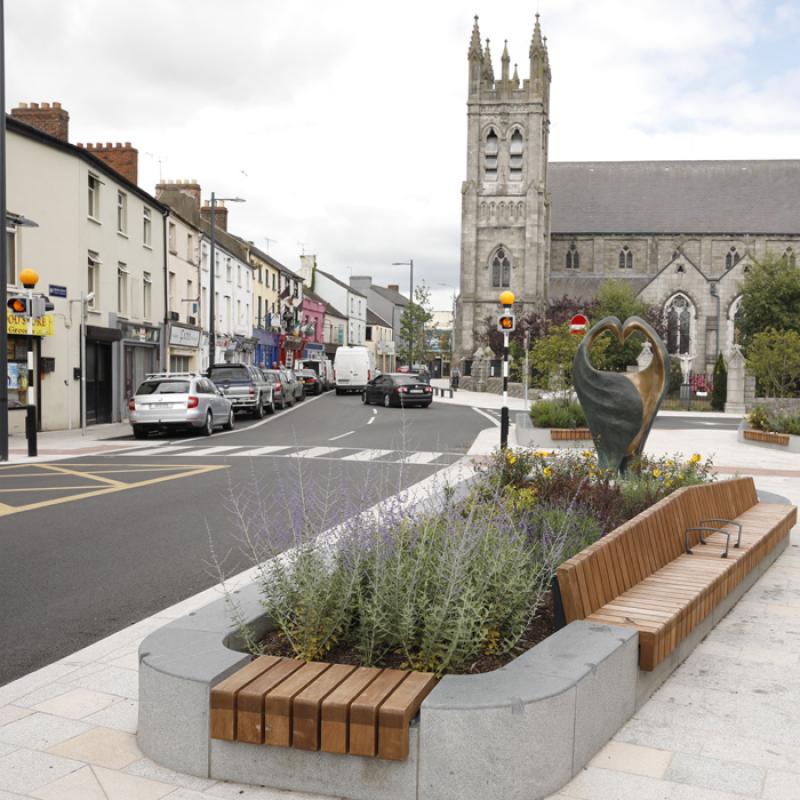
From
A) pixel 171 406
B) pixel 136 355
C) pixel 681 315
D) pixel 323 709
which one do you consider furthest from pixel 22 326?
pixel 681 315

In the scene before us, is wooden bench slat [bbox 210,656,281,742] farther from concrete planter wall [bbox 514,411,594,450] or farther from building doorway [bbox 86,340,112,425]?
building doorway [bbox 86,340,112,425]

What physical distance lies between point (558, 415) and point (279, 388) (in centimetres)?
1610

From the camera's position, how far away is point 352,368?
50.3 m

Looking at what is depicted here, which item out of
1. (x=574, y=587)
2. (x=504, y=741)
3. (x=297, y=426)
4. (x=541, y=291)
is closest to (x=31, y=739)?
(x=504, y=741)

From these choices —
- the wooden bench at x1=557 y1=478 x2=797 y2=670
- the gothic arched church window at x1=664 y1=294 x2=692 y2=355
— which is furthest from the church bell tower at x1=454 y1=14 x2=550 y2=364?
the wooden bench at x1=557 y1=478 x2=797 y2=670

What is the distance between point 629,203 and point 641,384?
253 ft

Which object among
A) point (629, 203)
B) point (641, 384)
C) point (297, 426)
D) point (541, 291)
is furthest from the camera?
point (629, 203)

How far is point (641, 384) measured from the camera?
417 inches

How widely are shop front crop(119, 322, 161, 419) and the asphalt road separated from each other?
9.65 meters

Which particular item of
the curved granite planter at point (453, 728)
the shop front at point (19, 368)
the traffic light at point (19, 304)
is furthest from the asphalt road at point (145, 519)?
the shop front at point (19, 368)

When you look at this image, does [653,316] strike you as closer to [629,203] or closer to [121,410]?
[629,203]

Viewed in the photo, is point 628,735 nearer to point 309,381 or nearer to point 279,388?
point 279,388

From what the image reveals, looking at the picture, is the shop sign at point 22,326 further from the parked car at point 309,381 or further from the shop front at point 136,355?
the parked car at point 309,381

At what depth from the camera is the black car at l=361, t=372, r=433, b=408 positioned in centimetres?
3828
